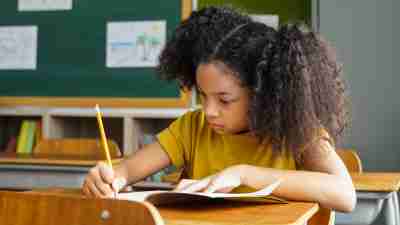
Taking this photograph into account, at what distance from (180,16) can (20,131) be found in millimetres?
1298

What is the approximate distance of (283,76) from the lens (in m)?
1.33

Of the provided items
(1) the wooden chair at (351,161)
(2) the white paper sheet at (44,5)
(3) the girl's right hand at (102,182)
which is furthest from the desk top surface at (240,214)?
(2) the white paper sheet at (44,5)

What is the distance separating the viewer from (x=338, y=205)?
1285mm

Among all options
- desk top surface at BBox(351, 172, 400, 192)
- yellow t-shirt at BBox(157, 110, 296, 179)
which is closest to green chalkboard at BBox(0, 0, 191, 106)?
desk top surface at BBox(351, 172, 400, 192)

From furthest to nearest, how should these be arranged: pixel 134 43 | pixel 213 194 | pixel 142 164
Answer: pixel 134 43 < pixel 142 164 < pixel 213 194

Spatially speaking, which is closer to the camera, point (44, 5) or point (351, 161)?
point (351, 161)

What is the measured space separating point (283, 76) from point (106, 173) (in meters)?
0.40

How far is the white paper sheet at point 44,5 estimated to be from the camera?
4.22 m

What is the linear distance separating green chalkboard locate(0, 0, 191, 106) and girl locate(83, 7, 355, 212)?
2.43 metres

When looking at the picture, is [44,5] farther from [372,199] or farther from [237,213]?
[237,213]

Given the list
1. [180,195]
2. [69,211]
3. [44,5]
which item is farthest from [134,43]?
[69,211]

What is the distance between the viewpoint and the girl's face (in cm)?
137

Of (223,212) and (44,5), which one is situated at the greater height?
(44,5)

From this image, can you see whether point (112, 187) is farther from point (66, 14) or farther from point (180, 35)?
point (66, 14)
